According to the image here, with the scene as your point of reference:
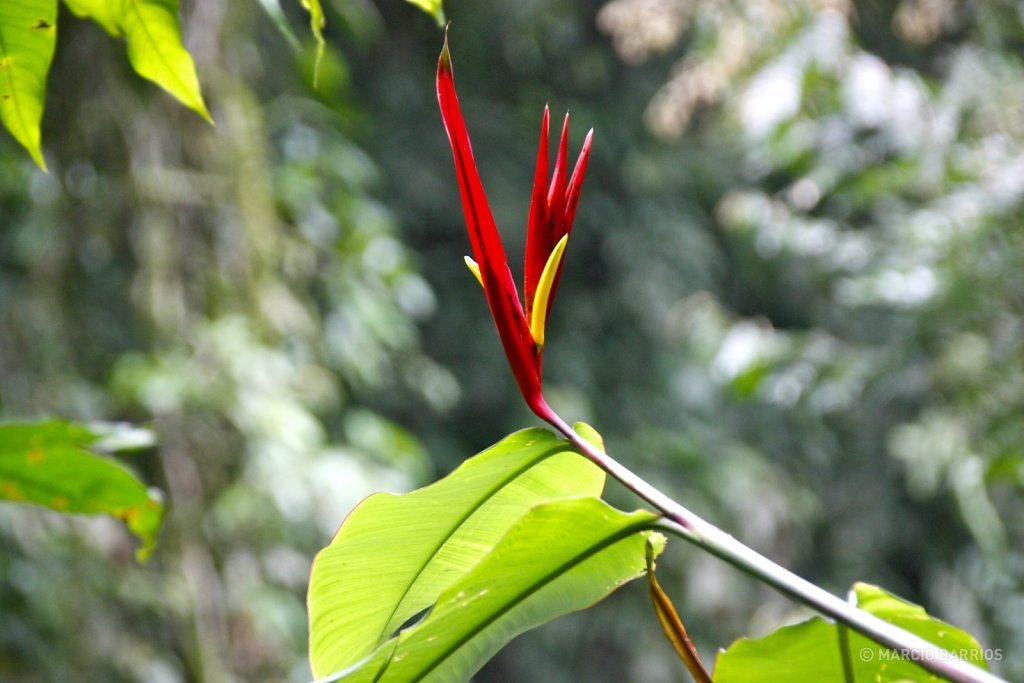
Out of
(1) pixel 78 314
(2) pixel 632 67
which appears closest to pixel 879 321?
(2) pixel 632 67

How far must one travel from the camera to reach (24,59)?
0.30 m

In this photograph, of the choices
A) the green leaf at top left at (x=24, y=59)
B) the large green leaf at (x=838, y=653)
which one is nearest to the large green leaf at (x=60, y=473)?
the green leaf at top left at (x=24, y=59)

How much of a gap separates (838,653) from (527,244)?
0.13 metres

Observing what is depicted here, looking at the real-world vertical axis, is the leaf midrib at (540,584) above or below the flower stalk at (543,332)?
below

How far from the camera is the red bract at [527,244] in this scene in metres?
0.23

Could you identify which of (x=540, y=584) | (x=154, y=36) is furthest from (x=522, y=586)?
(x=154, y=36)

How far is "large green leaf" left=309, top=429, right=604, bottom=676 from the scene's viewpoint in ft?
0.87

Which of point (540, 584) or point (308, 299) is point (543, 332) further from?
point (308, 299)

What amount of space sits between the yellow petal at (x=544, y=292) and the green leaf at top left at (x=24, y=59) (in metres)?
0.16

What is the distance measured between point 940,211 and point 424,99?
1.84m

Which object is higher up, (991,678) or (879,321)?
(991,678)

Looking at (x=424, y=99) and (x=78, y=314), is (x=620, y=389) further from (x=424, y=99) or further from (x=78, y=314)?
(x=78, y=314)

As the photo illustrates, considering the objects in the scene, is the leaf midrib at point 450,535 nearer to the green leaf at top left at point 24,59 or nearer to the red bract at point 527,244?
the red bract at point 527,244

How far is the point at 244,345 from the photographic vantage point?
1.34 meters
